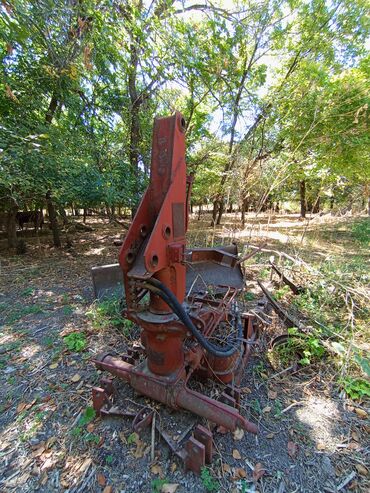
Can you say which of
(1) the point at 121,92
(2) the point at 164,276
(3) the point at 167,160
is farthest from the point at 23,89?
(2) the point at 164,276

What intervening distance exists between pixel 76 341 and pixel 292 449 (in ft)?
7.67

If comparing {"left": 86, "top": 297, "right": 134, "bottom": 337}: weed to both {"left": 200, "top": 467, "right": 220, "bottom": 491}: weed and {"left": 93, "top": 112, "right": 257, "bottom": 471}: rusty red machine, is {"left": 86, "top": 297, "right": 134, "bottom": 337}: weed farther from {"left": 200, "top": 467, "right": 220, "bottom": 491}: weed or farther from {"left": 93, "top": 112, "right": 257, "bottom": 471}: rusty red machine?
{"left": 200, "top": 467, "right": 220, "bottom": 491}: weed

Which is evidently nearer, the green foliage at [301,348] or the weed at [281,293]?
the green foliage at [301,348]

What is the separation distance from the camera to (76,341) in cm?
273

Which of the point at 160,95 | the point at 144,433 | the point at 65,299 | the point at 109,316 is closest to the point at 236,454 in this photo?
the point at 144,433

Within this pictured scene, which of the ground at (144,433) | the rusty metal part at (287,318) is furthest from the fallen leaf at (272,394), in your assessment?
the rusty metal part at (287,318)

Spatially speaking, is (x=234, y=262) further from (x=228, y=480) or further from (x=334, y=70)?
(x=334, y=70)

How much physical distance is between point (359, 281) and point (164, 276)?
3354 mm

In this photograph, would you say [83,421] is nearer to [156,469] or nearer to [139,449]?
[139,449]

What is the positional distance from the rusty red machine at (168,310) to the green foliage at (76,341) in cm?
85

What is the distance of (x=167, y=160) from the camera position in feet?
4.66

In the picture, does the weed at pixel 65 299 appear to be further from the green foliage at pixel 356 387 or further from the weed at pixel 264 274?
the green foliage at pixel 356 387

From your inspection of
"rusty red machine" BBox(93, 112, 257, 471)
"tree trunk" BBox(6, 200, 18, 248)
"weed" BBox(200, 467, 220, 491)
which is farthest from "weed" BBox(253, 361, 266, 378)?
"tree trunk" BBox(6, 200, 18, 248)

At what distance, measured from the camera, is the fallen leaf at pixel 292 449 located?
1.64 m
